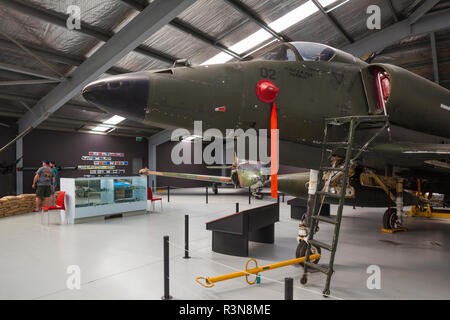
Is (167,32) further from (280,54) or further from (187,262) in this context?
(187,262)

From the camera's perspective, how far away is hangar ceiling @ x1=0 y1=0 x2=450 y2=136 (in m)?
7.65

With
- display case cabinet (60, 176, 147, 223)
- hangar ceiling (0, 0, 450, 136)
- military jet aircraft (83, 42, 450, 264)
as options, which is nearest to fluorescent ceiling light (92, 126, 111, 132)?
hangar ceiling (0, 0, 450, 136)

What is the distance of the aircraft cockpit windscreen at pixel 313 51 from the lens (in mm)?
3970

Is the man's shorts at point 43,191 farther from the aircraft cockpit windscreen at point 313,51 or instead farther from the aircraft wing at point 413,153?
the aircraft wing at point 413,153

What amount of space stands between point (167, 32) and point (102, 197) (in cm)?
569

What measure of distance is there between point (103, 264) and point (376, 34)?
12472 millimetres

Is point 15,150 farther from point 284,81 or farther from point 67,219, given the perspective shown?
point 284,81

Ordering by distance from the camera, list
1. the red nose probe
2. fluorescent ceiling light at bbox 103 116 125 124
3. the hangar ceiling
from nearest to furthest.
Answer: the red nose probe → the hangar ceiling → fluorescent ceiling light at bbox 103 116 125 124

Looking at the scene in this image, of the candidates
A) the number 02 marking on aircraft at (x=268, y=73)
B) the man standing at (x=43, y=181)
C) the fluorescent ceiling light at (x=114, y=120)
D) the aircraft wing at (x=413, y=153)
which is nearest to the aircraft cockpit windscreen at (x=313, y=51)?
the number 02 marking on aircraft at (x=268, y=73)

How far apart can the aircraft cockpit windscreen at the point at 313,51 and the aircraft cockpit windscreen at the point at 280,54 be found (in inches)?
5.2

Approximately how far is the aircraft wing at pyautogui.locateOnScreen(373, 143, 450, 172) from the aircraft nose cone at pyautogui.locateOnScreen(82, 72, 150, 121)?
3479mm

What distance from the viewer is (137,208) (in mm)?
10039

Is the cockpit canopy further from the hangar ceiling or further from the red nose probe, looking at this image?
the hangar ceiling
